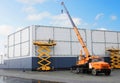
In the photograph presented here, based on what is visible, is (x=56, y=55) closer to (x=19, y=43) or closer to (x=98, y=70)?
(x=19, y=43)

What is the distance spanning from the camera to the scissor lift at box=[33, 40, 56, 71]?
5381cm

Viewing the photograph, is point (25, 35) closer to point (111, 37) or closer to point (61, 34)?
point (61, 34)

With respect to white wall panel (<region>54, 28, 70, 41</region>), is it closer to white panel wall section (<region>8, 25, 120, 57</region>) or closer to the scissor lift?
white panel wall section (<region>8, 25, 120, 57</region>)

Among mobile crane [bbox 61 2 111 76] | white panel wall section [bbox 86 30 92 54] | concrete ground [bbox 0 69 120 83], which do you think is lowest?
concrete ground [bbox 0 69 120 83]

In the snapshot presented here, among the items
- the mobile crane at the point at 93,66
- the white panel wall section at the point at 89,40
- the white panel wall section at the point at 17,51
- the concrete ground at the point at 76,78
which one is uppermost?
the white panel wall section at the point at 89,40

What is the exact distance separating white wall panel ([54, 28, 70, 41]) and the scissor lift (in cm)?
283

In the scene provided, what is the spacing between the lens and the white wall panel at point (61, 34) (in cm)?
5758

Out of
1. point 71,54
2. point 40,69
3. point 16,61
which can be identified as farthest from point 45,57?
point 16,61

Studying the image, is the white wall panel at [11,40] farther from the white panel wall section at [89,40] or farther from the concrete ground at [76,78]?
the concrete ground at [76,78]

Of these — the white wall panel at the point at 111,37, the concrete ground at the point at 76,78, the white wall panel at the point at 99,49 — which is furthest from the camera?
the white wall panel at the point at 111,37

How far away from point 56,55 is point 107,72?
19954 mm

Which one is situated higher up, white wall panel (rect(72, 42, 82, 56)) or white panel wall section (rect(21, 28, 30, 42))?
white panel wall section (rect(21, 28, 30, 42))

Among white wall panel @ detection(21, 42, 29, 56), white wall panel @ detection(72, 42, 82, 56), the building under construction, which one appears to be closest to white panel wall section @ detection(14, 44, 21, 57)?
the building under construction

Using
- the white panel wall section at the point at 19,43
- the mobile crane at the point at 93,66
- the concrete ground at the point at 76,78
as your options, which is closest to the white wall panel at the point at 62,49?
the white panel wall section at the point at 19,43
